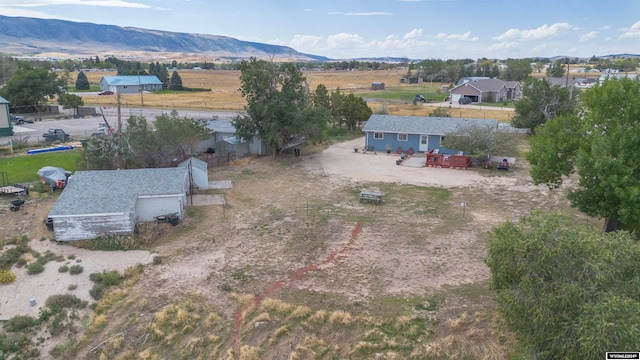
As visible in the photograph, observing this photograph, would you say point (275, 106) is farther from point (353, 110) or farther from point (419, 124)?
point (353, 110)

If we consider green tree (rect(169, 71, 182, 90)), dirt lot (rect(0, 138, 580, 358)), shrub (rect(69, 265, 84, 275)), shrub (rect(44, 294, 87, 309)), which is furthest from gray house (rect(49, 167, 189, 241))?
green tree (rect(169, 71, 182, 90))

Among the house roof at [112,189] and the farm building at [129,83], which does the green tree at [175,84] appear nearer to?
the farm building at [129,83]

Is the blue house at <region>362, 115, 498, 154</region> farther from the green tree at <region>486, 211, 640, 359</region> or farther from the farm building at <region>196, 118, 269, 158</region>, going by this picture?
the green tree at <region>486, 211, 640, 359</region>

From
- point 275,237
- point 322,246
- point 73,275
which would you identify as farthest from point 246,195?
point 73,275

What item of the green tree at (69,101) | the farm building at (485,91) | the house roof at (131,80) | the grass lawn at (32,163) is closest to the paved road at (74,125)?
the green tree at (69,101)

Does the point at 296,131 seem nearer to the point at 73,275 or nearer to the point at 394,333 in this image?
the point at 73,275

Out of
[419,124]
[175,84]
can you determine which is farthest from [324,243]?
[175,84]
